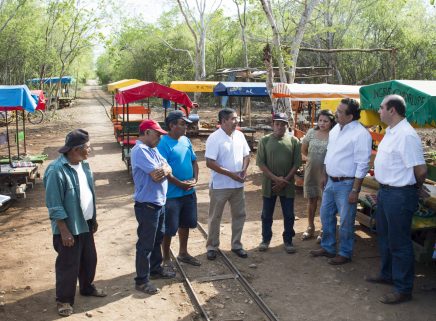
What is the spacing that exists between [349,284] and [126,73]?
49.2m

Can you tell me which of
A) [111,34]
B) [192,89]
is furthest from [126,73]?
[192,89]

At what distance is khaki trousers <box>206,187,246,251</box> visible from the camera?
6.17 metres

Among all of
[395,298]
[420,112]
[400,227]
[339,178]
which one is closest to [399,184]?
[400,227]

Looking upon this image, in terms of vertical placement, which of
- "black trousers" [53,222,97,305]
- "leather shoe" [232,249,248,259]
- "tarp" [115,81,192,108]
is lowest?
"leather shoe" [232,249,248,259]

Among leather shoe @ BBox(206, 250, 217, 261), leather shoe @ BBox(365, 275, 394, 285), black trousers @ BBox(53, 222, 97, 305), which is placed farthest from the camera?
leather shoe @ BBox(206, 250, 217, 261)

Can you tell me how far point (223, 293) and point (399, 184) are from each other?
2248 mm

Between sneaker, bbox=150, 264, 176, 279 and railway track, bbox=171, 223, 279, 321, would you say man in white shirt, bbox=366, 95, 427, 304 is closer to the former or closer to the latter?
railway track, bbox=171, 223, 279, 321

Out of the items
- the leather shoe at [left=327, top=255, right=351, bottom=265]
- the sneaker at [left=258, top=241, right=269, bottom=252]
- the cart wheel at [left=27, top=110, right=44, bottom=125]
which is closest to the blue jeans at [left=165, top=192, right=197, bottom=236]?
the sneaker at [left=258, top=241, right=269, bottom=252]

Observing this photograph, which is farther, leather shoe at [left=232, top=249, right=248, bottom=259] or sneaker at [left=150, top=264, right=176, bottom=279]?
leather shoe at [left=232, top=249, right=248, bottom=259]

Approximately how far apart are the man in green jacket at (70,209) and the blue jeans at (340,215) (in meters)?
2.95

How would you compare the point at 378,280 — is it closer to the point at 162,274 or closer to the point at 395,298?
the point at 395,298

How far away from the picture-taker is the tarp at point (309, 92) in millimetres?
11568

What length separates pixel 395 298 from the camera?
4.97m

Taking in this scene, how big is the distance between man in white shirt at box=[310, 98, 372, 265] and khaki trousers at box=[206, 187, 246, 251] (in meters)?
1.09
